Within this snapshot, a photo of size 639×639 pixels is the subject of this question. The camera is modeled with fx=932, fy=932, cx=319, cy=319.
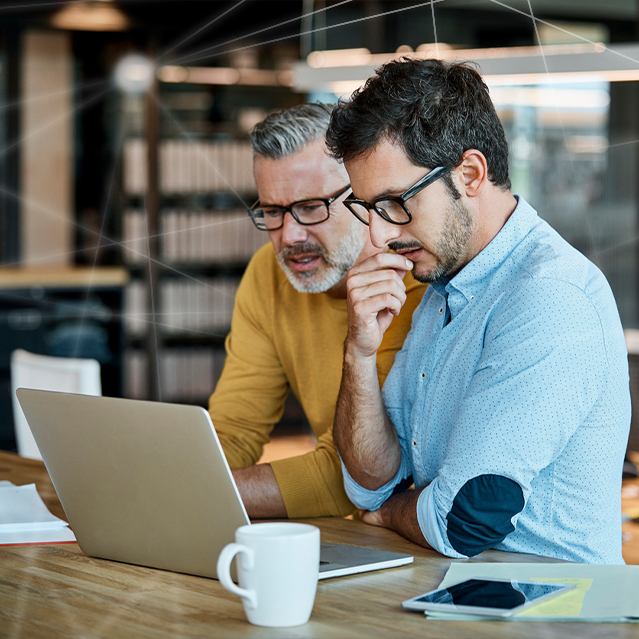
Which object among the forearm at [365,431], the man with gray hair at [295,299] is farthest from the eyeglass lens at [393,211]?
the man with gray hair at [295,299]

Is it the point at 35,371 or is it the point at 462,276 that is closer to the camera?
the point at 462,276

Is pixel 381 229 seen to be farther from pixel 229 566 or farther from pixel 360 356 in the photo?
pixel 229 566

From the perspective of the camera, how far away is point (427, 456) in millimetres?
1327

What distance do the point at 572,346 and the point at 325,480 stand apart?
0.47 metres

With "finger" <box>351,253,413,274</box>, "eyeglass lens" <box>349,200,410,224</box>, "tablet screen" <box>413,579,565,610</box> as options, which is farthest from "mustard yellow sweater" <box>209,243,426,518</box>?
"tablet screen" <box>413,579,565,610</box>

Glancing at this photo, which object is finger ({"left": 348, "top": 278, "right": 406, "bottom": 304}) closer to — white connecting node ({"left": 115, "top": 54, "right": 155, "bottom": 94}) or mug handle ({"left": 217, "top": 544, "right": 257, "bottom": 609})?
mug handle ({"left": 217, "top": 544, "right": 257, "bottom": 609})

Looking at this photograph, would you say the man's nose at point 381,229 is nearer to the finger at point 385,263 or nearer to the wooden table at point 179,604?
the finger at point 385,263

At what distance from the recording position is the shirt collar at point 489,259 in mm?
1283

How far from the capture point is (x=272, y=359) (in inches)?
70.5

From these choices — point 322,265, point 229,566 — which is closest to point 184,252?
point 322,265

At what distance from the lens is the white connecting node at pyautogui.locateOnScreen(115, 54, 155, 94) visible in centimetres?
519

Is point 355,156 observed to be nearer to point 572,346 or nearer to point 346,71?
point 572,346

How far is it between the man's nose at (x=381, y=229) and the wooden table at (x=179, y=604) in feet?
1.38

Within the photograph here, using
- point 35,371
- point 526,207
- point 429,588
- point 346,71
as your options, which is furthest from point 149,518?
point 346,71
